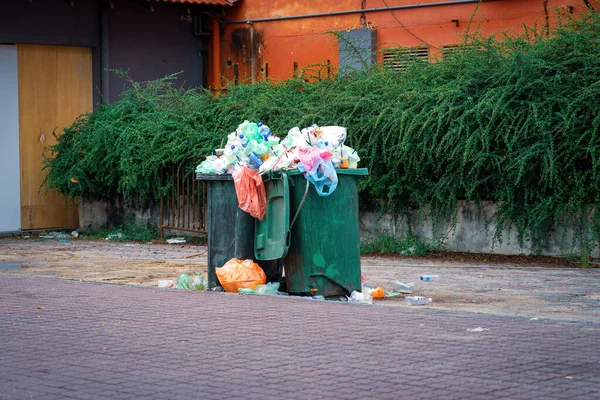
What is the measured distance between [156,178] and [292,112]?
335cm

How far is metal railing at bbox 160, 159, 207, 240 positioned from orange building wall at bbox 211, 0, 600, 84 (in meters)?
3.45

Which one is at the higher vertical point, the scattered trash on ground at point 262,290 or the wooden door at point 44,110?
the wooden door at point 44,110

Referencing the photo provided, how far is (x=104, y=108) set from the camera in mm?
19344

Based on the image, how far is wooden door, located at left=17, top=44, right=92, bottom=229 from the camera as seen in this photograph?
1944 centimetres

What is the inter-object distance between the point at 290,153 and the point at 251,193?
604 mm

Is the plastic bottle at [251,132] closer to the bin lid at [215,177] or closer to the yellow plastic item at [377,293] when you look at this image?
the bin lid at [215,177]

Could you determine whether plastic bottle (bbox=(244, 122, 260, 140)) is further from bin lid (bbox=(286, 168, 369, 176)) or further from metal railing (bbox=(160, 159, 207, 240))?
metal railing (bbox=(160, 159, 207, 240))

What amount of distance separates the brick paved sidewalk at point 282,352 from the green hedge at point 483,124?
4431mm

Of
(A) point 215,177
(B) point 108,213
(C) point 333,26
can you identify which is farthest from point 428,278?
(C) point 333,26

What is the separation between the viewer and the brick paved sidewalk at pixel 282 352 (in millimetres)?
5773

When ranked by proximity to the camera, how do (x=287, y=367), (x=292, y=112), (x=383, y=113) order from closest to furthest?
(x=287, y=367) < (x=383, y=113) < (x=292, y=112)

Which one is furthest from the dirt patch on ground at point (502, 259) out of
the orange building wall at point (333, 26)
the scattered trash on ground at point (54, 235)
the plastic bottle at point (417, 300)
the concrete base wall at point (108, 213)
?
the scattered trash on ground at point (54, 235)

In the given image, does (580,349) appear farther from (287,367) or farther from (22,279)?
(22,279)

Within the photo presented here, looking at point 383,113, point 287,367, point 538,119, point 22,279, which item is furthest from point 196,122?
point 287,367
